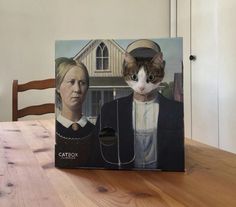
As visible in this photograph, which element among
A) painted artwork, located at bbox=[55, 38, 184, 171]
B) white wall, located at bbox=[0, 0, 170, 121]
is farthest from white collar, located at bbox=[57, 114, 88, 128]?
white wall, located at bbox=[0, 0, 170, 121]

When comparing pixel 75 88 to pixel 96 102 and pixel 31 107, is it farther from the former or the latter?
pixel 31 107

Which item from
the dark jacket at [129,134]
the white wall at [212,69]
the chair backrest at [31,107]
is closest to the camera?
the dark jacket at [129,134]

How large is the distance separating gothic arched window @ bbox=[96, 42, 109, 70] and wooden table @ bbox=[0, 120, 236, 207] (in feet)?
0.63

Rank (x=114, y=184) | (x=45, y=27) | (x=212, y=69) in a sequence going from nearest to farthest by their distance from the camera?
(x=114, y=184) < (x=212, y=69) < (x=45, y=27)

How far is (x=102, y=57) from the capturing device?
622 millimetres

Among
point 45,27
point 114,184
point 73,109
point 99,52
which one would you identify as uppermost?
point 45,27

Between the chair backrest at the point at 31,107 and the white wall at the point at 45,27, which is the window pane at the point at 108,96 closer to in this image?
the chair backrest at the point at 31,107

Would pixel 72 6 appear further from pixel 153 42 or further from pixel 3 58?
pixel 153 42

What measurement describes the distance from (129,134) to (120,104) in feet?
0.18

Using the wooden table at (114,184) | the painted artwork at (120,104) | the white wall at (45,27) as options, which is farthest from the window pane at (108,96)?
the white wall at (45,27)

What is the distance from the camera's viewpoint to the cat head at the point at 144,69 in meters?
0.59

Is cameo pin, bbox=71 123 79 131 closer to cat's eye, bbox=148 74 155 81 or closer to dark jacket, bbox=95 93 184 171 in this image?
dark jacket, bbox=95 93 184 171

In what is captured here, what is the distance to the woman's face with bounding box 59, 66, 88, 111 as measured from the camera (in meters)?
0.62

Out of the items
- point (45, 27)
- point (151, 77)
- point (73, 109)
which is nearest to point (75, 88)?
point (73, 109)
